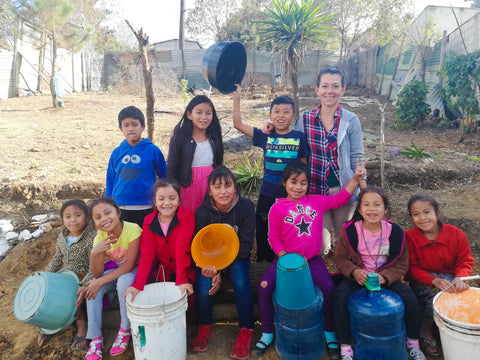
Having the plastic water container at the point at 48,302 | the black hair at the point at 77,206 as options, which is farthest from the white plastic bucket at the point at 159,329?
the black hair at the point at 77,206

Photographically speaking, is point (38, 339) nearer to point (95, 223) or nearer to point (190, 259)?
point (95, 223)

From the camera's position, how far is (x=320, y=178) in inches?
99.7

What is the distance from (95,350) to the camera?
7.36 feet

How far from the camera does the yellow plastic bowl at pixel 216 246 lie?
2238 mm

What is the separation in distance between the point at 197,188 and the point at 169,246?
1.73 feet

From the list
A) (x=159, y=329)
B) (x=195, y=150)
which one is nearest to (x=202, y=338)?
(x=159, y=329)

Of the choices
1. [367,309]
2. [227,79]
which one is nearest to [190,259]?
[367,309]

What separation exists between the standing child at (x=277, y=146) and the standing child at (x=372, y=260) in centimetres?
58

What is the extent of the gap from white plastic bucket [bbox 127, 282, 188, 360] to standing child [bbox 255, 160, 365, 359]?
20.9 inches

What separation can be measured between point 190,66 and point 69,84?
5689 mm

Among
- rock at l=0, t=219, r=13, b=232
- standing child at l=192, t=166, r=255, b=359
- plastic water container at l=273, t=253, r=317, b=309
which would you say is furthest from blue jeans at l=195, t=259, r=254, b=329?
rock at l=0, t=219, r=13, b=232

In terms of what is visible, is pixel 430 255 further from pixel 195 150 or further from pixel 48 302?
pixel 48 302

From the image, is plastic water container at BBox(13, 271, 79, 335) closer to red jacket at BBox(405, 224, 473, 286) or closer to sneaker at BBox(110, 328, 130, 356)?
→ sneaker at BBox(110, 328, 130, 356)

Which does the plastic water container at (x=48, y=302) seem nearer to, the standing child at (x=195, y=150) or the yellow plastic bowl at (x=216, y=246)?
the yellow plastic bowl at (x=216, y=246)
